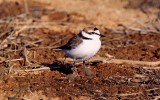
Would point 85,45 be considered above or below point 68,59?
above

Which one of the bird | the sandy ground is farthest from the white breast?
the sandy ground

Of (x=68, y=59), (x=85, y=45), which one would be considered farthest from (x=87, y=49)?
(x=68, y=59)

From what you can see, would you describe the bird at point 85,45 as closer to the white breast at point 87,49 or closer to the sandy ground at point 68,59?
the white breast at point 87,49

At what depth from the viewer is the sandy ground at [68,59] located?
7184 millimetres

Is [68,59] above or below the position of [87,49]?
below

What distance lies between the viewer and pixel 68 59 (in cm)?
871

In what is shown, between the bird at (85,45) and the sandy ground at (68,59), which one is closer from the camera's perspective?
the sandy ground at (68,59)

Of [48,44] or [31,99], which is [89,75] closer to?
[31,99]

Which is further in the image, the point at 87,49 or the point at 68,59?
the point at 68,59

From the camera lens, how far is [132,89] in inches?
284

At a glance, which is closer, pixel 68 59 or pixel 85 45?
pixel 85 45

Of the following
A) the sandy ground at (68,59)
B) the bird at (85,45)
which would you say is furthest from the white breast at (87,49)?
the sandy ground at (68,59)

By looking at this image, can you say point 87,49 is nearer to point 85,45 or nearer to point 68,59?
point 85,45

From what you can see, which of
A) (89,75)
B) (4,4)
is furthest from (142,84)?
(4,4)
